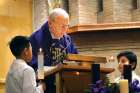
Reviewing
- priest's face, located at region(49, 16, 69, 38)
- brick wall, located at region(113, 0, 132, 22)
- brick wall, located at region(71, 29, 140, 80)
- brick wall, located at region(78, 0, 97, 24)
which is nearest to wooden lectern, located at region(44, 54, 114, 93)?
priest's face, located at region(49, 16, 69, 38)

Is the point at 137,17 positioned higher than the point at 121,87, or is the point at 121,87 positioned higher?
the point at 137,17

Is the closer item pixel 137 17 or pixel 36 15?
pixel 137 17

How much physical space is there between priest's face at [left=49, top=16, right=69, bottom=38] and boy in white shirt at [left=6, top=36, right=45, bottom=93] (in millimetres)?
858

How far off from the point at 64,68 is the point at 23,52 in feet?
1.23

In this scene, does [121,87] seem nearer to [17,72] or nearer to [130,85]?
[130,85]

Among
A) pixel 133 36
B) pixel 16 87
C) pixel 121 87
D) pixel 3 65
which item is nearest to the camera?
pixel 121 87

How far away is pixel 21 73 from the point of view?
123 inches

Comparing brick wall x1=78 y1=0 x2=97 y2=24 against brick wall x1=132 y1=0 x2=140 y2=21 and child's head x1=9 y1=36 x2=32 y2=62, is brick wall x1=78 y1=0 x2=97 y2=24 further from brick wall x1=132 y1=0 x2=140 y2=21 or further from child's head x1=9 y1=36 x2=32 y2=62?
child's head x1=9 y1=36 x2=32 y2=62

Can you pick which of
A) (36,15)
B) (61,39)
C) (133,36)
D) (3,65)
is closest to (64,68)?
(61,39)

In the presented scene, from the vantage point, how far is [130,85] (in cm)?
264

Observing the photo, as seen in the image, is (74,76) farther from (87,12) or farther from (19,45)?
(87,12)

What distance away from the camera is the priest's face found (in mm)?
4113

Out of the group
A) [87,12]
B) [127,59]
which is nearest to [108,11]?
[87,12]

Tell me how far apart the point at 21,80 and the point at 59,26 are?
1.15m
